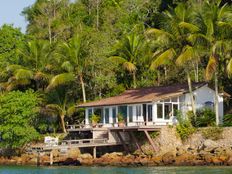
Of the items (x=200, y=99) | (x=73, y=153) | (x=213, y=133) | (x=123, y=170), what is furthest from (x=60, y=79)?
(x=123, y=170)

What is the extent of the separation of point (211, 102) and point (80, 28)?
20.6m

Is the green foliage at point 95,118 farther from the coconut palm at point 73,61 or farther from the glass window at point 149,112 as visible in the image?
the glass window at point 149,112

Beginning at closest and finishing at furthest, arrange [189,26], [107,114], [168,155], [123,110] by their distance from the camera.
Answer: [168,155], [189,26], [123,110], [107,114]

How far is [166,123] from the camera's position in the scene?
4353 centimetres

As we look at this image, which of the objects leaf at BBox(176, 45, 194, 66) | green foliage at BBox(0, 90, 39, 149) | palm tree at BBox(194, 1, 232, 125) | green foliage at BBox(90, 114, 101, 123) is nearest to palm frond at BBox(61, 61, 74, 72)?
green foliage at BBox(0, 90, 39, 149)

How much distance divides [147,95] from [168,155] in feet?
23.5

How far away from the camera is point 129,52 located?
5394 cm

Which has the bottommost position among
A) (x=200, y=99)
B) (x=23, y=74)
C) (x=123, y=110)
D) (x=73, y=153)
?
(x=73, y=153)

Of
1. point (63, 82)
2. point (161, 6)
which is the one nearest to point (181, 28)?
point (63, 82)

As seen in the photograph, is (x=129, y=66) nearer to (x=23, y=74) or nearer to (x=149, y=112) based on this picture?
(x=149, y=112)

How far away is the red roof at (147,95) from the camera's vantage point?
145 feet

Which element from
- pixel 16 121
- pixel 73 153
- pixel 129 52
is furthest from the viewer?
pixel 129 52

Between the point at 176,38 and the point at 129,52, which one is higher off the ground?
the point at 129,52

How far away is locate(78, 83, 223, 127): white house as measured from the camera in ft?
144
